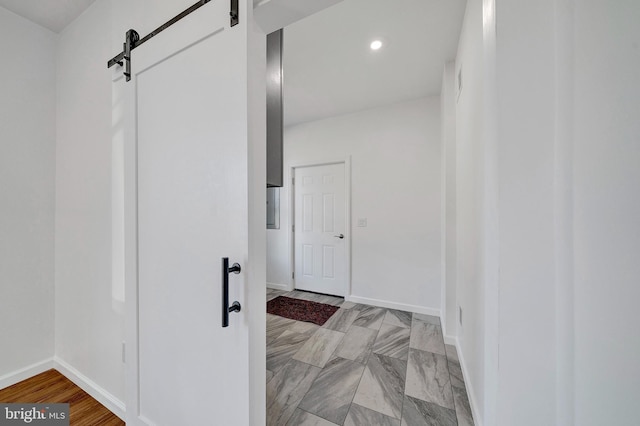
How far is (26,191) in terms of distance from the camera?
5.64ft

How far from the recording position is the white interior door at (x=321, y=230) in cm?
347

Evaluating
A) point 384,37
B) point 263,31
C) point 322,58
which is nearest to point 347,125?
point 322,58

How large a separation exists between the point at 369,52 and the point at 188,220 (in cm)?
209

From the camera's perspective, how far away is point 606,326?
512mm

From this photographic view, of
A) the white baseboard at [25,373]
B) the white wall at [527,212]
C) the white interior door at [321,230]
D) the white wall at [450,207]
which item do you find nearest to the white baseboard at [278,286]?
the white interior door at [321,230]

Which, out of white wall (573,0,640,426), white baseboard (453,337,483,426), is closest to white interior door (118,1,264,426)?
white wall (573,0,640,426)

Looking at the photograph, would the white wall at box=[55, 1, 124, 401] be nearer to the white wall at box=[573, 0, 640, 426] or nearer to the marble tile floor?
the marble tile floor

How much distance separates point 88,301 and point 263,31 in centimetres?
204

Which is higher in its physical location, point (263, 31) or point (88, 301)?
point (263, 31)

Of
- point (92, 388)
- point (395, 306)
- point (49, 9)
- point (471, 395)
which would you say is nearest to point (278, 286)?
point (395, 306)

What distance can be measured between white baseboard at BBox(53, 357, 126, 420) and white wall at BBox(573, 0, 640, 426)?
2162 millimetres

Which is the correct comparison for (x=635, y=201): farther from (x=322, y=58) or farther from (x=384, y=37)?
(x=322, y=58)

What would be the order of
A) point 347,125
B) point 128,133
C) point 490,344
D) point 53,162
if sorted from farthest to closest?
point 347,125 < point 53,162 < point 128,133 < point 490,344

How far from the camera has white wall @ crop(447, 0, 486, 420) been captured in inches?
49.8
